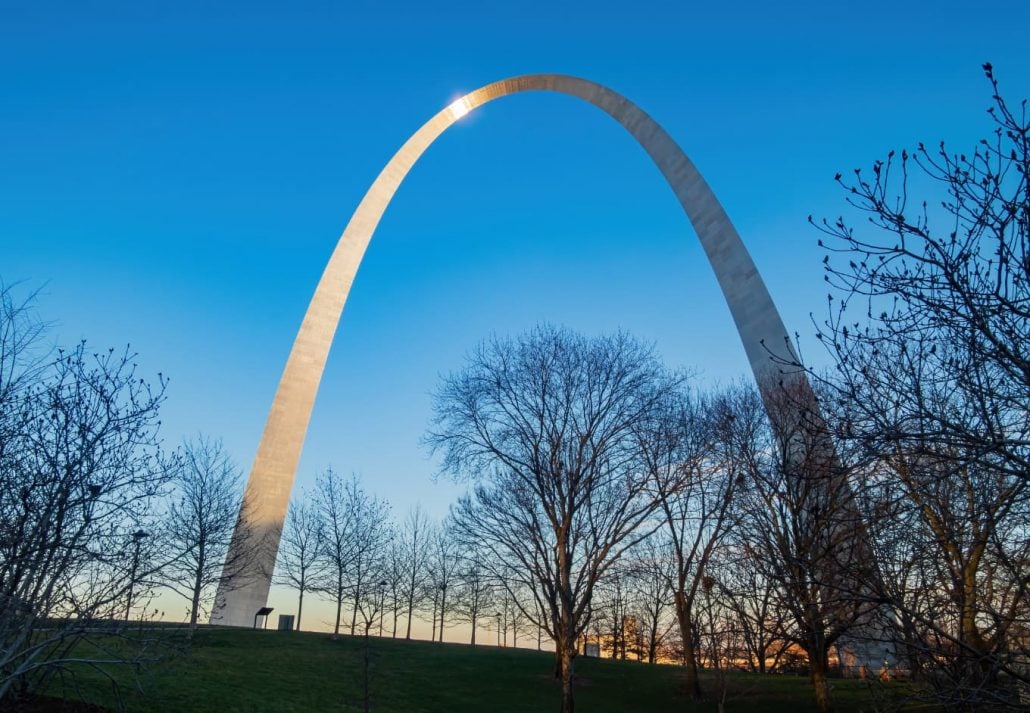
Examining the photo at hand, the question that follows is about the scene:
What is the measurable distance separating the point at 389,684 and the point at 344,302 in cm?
1798

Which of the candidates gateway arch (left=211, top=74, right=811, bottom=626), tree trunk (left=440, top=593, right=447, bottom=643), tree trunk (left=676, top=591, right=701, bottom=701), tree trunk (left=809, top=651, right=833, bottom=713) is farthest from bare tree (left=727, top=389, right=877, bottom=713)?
tree trunk (left=440, top=593, right=447, bottom=643)

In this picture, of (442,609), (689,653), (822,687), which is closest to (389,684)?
(689,653)

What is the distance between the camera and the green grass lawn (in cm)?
1517

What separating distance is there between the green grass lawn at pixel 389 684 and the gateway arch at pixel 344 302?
10.3 feet

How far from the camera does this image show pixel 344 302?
32.7 meters

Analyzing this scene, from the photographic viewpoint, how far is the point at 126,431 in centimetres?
1075

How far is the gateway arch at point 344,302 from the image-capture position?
23.7 m

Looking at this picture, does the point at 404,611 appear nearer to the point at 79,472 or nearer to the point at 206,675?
the point at 206,675

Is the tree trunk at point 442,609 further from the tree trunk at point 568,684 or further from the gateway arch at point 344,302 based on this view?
the tree trunk at point 568,684

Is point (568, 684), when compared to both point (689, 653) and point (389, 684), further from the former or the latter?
point (389, 684)

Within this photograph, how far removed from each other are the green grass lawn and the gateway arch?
3127mm

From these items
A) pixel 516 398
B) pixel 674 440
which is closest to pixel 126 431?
pixel 516 398

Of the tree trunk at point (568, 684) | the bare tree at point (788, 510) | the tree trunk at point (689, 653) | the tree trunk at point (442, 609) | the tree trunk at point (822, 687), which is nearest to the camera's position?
the bare tree at point (788, 510)

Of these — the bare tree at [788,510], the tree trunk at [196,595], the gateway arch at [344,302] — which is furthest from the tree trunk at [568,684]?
the tree trunk at [196,595]
